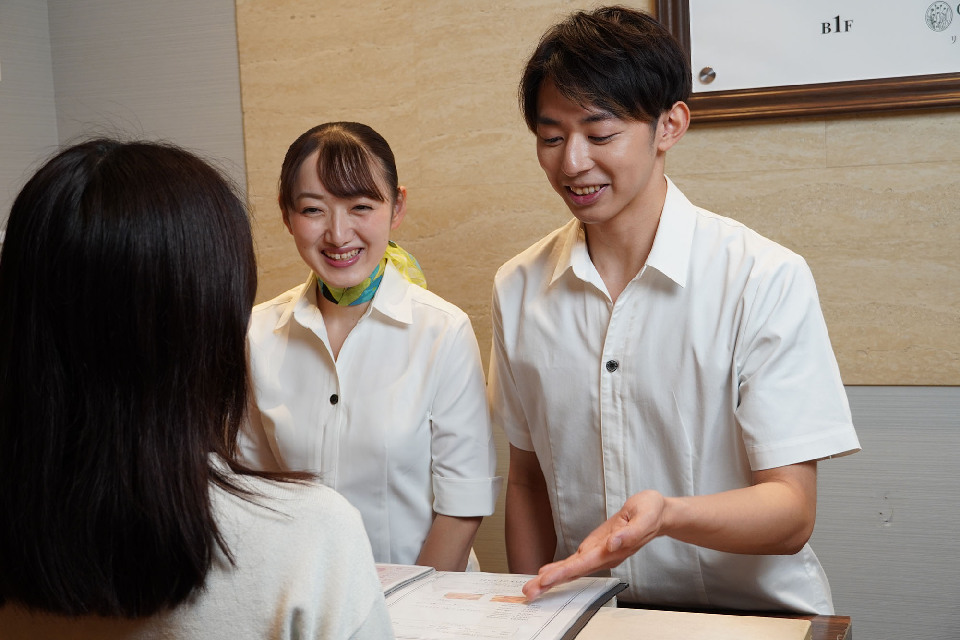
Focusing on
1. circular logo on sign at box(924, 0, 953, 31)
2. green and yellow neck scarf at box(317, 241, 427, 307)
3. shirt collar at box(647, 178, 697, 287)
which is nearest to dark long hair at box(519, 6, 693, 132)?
shirt collar at box(647, 178, 697, 287)

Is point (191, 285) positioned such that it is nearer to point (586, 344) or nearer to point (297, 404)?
point (586, 344)

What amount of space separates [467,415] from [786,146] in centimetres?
96

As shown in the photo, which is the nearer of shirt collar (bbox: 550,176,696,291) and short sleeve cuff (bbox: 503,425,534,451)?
shirt collar (bbox: 550,176,696,291)

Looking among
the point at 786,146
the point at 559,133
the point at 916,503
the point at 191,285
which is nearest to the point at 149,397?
the point at 191,285

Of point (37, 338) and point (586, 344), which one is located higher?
point (37, 338)

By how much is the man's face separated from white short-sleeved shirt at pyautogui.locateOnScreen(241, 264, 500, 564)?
381 mm

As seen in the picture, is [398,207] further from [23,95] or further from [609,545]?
[23,95]

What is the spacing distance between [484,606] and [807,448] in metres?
0.53

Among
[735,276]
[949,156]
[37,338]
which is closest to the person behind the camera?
[37,338]

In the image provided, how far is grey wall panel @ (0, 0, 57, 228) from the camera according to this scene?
2500 millimetres

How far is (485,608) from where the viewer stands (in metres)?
1.07

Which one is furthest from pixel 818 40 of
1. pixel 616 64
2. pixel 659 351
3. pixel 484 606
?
pixel 484 606

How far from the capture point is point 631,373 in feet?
4.70

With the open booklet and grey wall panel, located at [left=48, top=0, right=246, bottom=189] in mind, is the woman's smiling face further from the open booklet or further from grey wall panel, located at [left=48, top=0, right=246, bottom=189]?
grey wall panel, located at [left=48, top=0, right=246, bottom=189]
